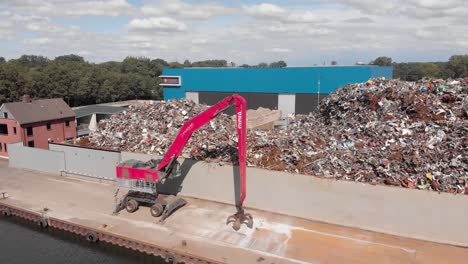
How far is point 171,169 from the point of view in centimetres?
1825

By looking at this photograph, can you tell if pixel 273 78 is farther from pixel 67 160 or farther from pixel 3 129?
pixel 3 129

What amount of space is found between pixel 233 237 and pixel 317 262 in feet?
12.2

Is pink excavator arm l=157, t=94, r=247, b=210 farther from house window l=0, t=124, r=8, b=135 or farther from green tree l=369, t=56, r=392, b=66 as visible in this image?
green tree l=369, t=56, r=392, b=66

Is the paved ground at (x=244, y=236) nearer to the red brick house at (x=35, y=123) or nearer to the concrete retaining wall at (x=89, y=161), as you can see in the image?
the concrete retaining wall at (x=89, y=161)

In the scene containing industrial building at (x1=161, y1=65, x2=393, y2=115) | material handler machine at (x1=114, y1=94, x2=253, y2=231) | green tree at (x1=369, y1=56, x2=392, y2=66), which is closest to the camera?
material handler machine at (x1=114, y1=94, x2=253, y2=231)

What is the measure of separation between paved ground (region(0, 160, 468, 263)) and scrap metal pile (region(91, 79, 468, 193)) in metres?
2.51

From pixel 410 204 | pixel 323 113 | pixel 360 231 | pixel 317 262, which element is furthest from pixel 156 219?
pixel 323 113

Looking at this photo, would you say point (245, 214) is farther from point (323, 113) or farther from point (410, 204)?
point (323, 113)

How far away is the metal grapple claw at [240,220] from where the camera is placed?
1628 cm

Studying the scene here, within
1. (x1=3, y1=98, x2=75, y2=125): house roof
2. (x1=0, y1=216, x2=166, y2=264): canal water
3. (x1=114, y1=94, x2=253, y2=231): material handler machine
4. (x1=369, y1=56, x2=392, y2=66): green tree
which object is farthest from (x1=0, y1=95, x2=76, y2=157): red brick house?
(x1=369, y1=56, x2=392, y2=66): green tree

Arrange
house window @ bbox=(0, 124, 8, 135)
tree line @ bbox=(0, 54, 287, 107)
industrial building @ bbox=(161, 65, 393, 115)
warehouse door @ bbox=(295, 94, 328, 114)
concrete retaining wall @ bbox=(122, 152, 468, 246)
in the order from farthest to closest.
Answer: tree line @ bbox=(0, 54, 287, 107)
warehouse door @ bbox=(295, 94, 328, 114)
industrial building @ bbox=(161, 65, 393, 115)
house window @ bbox=(0, 124, 8, 135)
concrete retaining wall @ bbox=(122, 152, 468, 246)

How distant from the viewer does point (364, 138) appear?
19.4 m

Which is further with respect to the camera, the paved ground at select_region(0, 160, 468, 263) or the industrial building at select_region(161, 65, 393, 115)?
the industrial building at select_region(161, 65, 393, 115)

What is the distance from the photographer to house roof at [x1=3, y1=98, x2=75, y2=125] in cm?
2958
